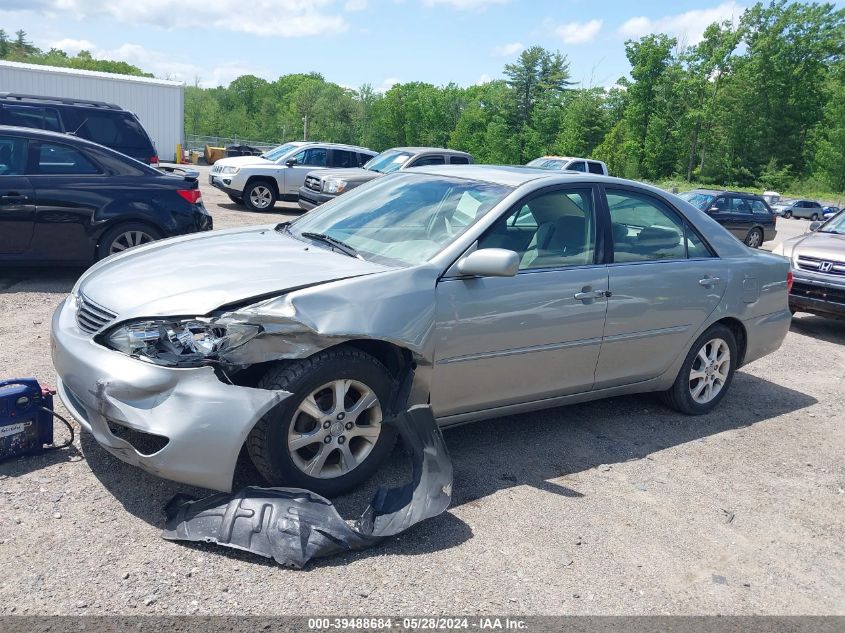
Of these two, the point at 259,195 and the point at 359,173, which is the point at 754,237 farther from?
the point at 259,195

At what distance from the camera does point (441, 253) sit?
12.9 feet

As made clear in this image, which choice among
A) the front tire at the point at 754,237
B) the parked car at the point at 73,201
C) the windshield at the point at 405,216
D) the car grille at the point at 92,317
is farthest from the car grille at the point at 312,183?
the car grille at the point at 92,317

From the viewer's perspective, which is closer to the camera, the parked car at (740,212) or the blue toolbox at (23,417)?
the blue toolbox at (23,417)

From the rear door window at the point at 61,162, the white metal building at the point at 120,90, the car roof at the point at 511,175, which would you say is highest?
the white metal building at the point at 120,90

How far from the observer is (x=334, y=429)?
3.55 m

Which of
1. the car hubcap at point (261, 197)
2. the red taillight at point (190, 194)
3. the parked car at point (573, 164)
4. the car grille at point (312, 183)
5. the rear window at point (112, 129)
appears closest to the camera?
the red taillight at point (190, 194)

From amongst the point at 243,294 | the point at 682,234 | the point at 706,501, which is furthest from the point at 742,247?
the point at 243,294

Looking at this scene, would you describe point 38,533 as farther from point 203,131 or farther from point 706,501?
point 203,131

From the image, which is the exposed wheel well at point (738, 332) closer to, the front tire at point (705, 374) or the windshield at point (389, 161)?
the front tire at point (705, 374)

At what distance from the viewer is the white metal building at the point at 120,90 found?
1006 inches

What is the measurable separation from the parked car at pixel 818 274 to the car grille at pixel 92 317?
8.03 metres

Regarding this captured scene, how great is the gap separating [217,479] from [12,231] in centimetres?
540

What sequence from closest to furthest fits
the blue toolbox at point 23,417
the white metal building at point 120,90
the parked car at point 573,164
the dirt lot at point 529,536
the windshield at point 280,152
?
the dirt lot at point 529,536 → the blue toolbox at point 23,417 → the windshield at point 280,152 → the parked car at point 573,164 → the white metal building at point 120,90

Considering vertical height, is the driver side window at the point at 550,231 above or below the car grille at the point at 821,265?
above
